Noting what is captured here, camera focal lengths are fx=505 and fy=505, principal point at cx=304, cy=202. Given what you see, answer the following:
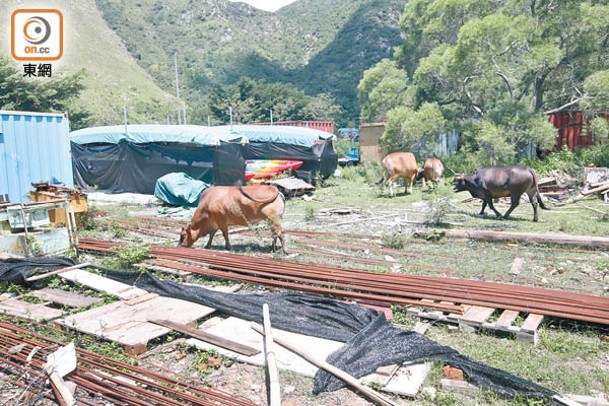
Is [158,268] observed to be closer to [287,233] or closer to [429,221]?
[287,233]

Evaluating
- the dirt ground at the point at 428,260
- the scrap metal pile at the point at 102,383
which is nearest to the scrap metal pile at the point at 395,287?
the dirt ground at the point at 428,260

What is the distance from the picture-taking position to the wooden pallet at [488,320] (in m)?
5.10

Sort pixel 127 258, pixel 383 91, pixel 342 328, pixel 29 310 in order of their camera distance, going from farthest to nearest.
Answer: pixel 383 91, pixel 127 258, pixel 29 310, pixel 342 328

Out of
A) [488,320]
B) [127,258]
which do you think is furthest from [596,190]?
[127,258]

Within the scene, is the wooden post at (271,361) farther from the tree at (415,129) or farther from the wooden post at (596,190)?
the tree at (415,129)

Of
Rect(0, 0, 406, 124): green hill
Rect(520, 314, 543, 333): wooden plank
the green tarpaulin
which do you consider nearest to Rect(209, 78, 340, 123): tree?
Rect(0, 0, 406, 124): green hill

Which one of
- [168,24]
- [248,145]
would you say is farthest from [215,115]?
[168,24]

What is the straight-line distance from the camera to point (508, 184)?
12.4 m

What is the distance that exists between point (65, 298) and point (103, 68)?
181 ft

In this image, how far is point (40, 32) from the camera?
57.7 ft

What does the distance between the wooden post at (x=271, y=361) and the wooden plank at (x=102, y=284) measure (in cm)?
201

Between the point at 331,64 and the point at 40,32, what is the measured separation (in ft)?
189

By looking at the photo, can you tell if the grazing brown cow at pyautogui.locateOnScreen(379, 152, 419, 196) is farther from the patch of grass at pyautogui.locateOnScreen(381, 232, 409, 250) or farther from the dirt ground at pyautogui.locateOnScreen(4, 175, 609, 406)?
the patch of grass at pyautogui.locateOnScreen(381, 232, 409, 250)

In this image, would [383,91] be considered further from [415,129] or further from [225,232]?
[225,232]
